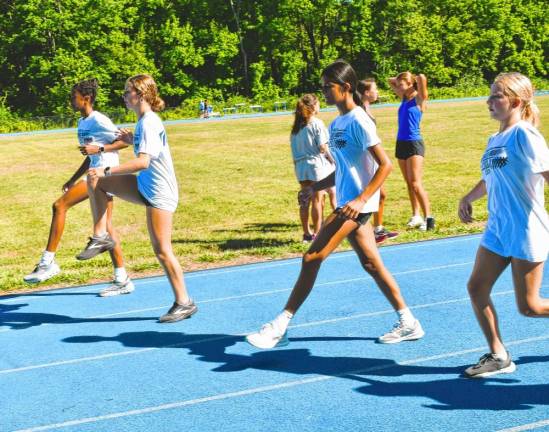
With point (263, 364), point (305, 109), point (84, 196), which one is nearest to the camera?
point (263, 364)

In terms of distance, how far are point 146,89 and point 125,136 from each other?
2.77 ft

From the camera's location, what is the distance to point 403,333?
5.56 m

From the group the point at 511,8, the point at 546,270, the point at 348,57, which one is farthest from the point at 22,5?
the point at 546,270

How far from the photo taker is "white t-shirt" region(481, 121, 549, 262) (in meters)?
4.18

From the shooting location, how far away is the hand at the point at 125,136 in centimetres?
683

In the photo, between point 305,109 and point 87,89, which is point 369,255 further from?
point 305,109

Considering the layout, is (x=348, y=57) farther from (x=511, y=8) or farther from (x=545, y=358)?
(x=545, y=358)

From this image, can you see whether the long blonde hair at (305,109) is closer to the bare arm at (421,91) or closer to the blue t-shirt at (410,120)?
the blue t-shirt at (410,120)

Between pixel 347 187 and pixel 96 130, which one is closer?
pixel 347 187

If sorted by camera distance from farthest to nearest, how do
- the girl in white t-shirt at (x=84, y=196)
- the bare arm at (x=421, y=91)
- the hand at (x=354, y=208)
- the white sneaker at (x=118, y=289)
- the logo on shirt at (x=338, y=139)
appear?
the bare arm at (x=421, y=91)
the white sneaker at (x=118, y=289)
the girl in white t-shirt at (x=84, y=196)
the logo on shirt at (x=338, y=139)
the hand at (x=354, y=208)

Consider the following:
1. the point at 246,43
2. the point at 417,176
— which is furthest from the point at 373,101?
the point at 246,43

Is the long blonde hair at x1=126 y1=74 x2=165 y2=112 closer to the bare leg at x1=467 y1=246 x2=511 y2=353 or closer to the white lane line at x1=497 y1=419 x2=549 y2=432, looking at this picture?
the bare leg at x1=467 y1=246 x2=511 y2=353

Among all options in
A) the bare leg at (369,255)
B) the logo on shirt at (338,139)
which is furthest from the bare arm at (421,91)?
the bare leg at (369,255)

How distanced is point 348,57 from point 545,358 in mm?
61338
